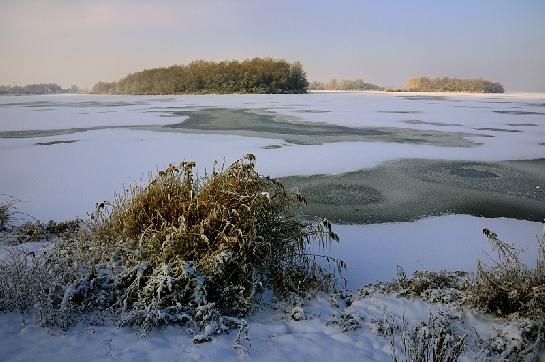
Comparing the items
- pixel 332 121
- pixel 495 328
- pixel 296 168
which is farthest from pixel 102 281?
pixel 332 121

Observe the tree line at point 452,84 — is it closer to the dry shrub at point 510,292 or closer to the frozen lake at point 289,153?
the frozen lake at point 289,153

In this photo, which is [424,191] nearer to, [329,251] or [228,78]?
[329,251]

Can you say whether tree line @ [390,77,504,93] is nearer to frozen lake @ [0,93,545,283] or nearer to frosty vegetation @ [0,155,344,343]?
frozen lake @ [0,93,545,283]

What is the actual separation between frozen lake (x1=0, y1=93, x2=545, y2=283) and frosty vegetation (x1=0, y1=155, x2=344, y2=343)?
1.03m

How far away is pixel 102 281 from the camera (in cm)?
346

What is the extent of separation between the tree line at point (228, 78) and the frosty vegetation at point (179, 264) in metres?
47.4

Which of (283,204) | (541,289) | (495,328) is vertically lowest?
(495,328)

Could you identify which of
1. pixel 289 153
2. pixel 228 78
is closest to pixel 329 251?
pixel 289 153

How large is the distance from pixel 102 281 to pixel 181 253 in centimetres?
71

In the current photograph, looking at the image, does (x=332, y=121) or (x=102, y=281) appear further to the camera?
(x=332, y=121)

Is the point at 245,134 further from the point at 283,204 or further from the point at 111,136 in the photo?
the point at 283,204

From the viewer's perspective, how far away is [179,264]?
3301mm

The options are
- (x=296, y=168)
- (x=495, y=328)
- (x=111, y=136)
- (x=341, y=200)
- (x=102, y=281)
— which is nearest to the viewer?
(x=495, y=328)

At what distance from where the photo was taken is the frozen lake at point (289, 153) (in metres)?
4.84
